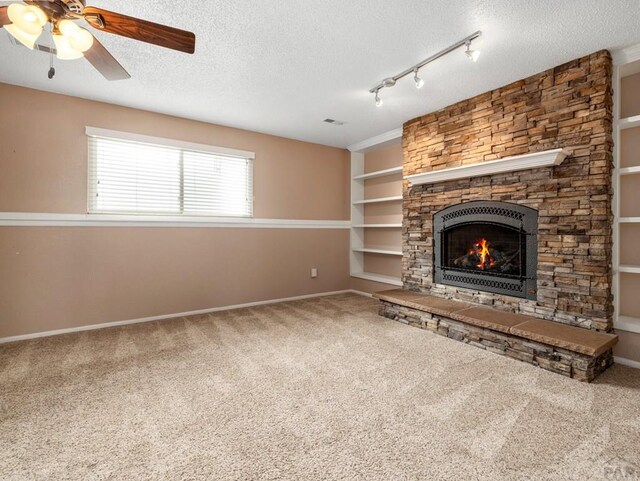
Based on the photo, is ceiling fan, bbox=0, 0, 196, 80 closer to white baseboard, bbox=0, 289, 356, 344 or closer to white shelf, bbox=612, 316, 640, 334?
white baseboard, bbox=0, 289, 356, 344

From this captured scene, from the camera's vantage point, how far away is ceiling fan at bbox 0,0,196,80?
1462 mm

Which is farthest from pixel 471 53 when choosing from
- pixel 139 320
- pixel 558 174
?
pixel 139 320

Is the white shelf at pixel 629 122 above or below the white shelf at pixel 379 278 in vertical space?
above

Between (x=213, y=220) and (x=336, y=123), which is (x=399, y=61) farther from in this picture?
(x=213, y=220)

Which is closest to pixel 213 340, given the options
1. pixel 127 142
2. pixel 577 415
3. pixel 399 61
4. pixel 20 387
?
pixel 20 387

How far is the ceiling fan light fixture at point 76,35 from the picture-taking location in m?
1.55

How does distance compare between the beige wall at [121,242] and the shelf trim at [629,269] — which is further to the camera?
the beige wall at [121,242]

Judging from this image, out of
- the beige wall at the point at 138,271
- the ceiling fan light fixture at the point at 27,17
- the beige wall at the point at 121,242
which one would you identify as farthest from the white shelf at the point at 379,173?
the ceiling fan light fixture at the point at 27,17

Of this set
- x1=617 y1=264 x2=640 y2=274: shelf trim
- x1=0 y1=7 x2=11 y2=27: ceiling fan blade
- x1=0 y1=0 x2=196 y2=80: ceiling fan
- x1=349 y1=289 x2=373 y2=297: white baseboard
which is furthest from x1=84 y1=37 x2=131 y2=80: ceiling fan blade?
x1=349 y1=289 x2=373 y2=297: white baseboard

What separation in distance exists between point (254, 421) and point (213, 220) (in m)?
2.97

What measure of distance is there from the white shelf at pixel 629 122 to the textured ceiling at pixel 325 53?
1.84 feet

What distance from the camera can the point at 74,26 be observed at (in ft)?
5.10

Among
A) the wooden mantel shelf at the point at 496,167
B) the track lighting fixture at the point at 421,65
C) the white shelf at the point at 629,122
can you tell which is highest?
the track lighting fixture at the point at 421,65

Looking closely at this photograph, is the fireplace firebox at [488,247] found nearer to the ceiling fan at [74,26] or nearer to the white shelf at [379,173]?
the white shelf at [379,173]
